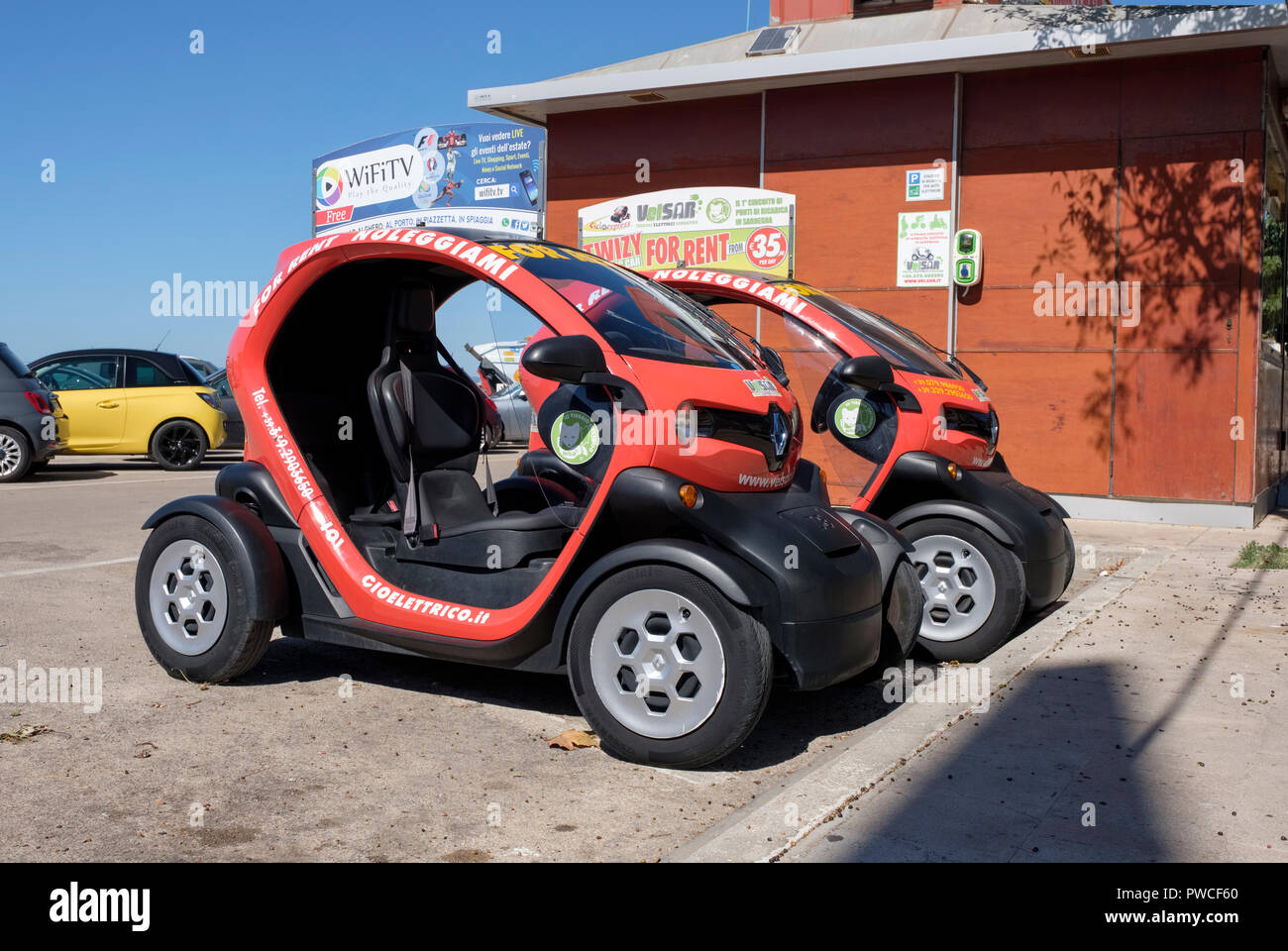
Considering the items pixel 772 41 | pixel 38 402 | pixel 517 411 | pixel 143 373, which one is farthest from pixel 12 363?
pixel 772 41

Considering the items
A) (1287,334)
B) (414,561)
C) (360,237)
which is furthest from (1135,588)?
(1287,334)

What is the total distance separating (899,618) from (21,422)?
13425mm

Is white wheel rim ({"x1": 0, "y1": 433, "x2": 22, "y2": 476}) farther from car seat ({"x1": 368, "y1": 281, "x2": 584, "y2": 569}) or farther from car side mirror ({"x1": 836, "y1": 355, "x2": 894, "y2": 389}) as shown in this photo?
car side mirror ({"x1": 836, "y1": 355, "x2": 894, "y2": 389})

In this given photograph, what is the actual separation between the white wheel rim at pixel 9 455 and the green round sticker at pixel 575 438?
13.1 meters

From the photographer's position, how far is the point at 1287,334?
43.8 ft

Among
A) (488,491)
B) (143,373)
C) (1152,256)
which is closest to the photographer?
(488,491)

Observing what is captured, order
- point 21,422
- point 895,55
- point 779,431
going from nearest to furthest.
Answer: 1. point 779,431
2. point 895,55
3. point 21,422

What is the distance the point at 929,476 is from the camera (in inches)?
230

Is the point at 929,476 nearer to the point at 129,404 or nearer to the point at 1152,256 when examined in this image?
the point at 1152,256

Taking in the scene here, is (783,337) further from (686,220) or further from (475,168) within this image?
(475,168)

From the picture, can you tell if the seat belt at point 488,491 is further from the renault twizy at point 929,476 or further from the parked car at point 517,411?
the renault twizy at point 929,476

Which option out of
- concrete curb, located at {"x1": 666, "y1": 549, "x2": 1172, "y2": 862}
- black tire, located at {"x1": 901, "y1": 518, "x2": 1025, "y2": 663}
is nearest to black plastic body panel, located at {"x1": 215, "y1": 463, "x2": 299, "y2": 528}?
concrete curb, located at {"x1": 666, "y1": 549, "x2": 1172, "y2": 862}

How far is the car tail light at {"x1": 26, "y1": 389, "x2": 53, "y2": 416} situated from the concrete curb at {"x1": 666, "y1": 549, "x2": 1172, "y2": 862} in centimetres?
1330

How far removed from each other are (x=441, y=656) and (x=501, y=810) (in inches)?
40.4
